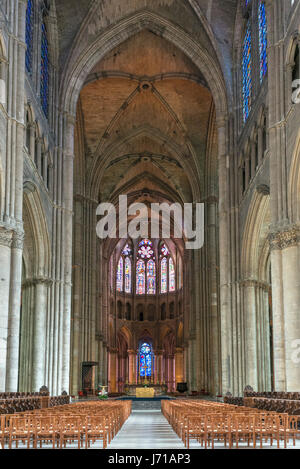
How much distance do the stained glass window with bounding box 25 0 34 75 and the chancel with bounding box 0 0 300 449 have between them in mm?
155

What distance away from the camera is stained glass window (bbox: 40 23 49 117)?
34.1 metres

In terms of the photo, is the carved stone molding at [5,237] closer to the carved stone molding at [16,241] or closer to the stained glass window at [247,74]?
the carved stone molding at [16,241]

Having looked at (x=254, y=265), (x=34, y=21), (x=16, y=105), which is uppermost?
(x=34, y=21)

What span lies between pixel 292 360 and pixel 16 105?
1459cm

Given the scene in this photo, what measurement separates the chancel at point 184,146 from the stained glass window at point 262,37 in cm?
12

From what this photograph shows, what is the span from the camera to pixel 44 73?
34.6 metres

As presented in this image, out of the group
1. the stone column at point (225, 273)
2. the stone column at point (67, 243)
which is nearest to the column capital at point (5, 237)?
the stone column at point (67, 243)

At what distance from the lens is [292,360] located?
22234mm

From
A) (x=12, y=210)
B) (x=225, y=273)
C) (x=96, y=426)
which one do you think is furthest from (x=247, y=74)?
(x=96, y=426)

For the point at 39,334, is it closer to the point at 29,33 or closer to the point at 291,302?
the point at 291,302

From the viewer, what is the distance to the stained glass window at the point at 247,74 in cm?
3375

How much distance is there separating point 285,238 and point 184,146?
91.1 feet
